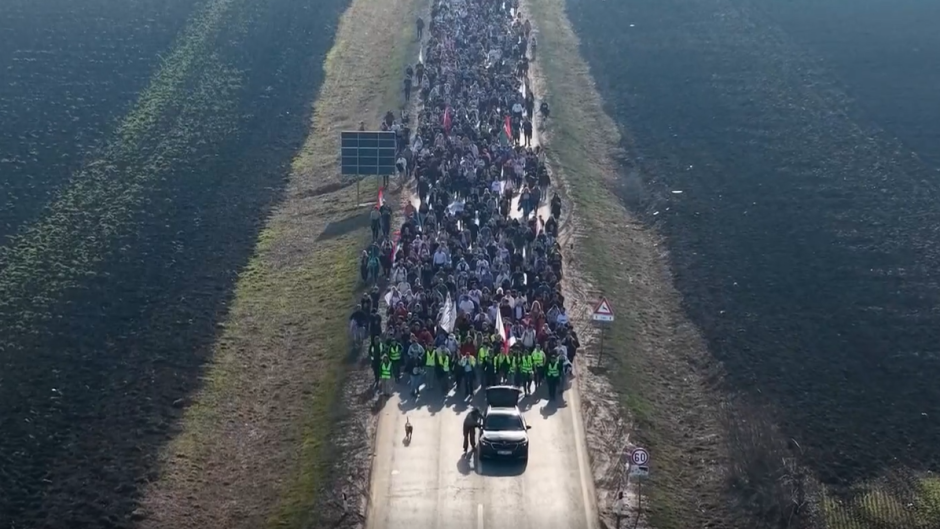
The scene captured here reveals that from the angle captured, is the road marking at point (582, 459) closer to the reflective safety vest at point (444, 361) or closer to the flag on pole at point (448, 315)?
the reflective safety vest at point (444, 361)

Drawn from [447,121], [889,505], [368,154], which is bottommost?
[447,121]

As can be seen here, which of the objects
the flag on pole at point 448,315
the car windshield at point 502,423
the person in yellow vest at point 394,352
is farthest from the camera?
the flag on pole at point 448,315

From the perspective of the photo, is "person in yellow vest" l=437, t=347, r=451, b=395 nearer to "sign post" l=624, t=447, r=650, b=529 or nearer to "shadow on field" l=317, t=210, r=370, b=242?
"sign post" l=624, t=447, r=650, b=529

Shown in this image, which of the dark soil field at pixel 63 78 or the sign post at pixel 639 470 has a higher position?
the sign post at pixel 639 470

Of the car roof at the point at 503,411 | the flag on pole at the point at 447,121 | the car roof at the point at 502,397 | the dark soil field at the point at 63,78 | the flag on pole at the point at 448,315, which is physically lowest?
the dark soil field at the point at 63,78

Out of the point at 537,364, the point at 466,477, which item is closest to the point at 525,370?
the point at 537,364

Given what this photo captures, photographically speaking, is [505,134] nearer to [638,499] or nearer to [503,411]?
[503,411]

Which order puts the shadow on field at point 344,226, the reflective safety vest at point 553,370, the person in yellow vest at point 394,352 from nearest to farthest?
the reflective safety vest at point 553,370 < the person in yellow vest at point 394,352 < the shadow on field at point 344,226

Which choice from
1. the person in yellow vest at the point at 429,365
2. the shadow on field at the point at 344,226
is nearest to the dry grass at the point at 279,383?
the shadow on field at the point at 344,226
